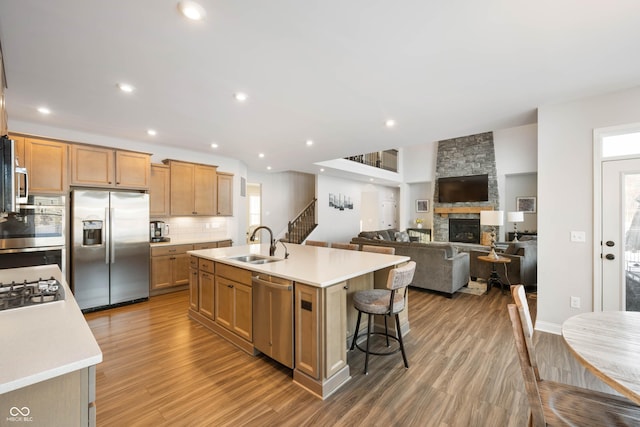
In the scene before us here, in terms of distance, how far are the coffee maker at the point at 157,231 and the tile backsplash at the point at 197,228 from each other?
0.49 ft

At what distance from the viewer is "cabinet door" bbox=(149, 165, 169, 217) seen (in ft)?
16.0

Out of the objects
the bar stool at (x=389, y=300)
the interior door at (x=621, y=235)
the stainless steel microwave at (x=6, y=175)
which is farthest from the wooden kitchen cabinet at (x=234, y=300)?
the interior door at (x=621, y=235)

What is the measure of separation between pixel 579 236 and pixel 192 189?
598cm

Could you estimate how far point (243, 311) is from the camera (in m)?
2.84

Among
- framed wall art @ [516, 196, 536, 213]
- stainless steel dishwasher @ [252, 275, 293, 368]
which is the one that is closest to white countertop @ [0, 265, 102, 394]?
stainless steel dishwasher @ [252, 275, 293, 368]

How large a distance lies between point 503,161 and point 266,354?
941cm

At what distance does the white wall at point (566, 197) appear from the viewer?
3057mm

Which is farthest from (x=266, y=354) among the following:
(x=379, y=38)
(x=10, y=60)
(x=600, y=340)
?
(x=10, y=60)

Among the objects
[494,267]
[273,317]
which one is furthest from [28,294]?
[494,267]

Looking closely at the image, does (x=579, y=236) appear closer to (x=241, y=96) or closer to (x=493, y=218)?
(x=493, y=218)

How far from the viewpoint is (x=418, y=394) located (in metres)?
2.20

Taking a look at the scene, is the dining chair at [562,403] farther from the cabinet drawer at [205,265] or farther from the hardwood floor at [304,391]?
the cabinet drawer at [205,265]

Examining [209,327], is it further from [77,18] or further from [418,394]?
[77,18]

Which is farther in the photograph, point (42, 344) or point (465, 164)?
point (465, 164)
